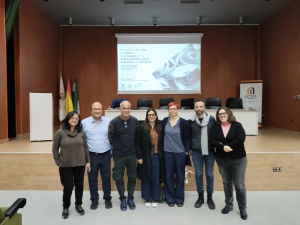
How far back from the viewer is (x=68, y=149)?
2502 millimetres

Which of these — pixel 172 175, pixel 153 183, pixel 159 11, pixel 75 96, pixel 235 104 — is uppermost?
pixel 159 11

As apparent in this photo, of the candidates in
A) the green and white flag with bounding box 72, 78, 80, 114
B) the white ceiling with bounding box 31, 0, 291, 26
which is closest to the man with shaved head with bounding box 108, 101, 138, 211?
the white ceiling with bounding box 31, 0, 291, 26

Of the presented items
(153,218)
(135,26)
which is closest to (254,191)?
(153,218)

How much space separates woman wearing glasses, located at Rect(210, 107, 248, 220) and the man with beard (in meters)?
0.15

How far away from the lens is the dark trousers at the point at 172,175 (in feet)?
9.28

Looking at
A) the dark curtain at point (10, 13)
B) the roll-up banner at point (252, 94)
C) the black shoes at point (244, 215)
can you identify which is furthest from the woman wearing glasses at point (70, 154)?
the roll-up banner at point (252, 94)

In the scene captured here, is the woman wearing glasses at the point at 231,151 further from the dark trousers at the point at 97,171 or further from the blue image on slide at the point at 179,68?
the blue image on slide at the point at 179,68

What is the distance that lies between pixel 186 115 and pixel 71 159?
3751mm

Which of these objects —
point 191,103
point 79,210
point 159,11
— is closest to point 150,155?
point 79,210

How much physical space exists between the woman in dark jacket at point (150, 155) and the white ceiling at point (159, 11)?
16.1 feet

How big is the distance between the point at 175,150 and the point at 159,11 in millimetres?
5606

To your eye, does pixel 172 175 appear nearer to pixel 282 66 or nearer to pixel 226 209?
pixel 226 209

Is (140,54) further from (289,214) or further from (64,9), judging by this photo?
(289,214)

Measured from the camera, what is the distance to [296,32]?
6172 millimetres
